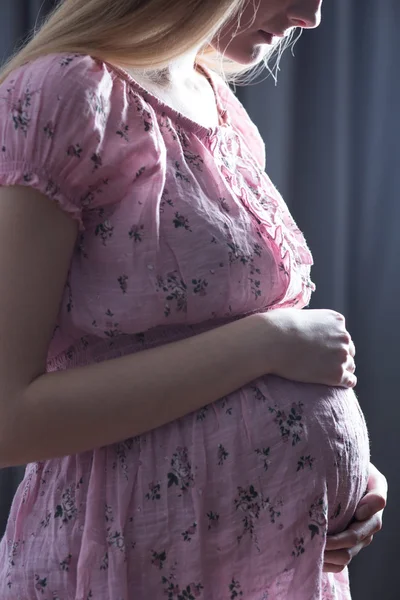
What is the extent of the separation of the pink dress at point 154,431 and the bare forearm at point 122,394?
0.10 feet

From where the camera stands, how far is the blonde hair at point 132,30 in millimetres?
853

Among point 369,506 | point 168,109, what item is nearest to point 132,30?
point 168,109

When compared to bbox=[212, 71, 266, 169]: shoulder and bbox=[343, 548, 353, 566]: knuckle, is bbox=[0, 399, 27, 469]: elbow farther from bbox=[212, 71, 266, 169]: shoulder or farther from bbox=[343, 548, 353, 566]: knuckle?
bbox=[212, 71, 266, 169]: shoulder

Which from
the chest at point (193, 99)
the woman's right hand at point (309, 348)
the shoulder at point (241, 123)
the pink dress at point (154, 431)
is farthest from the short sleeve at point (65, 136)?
the shoulder at point (241, 123)

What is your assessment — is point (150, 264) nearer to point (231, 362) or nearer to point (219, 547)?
point (231, 362)

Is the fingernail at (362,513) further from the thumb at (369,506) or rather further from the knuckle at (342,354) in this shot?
the knuckle at (342,354)

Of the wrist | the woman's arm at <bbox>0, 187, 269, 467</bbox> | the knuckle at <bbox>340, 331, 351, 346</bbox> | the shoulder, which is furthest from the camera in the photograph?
the shoulder

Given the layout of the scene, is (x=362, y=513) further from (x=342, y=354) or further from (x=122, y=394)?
(x=122, y=394)

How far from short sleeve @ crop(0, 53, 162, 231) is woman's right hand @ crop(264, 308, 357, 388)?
0.23m

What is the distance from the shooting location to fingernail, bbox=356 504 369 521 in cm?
94

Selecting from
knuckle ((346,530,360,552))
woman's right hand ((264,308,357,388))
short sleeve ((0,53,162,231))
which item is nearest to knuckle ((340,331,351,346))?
woman's right hand ((264,308,357,388))

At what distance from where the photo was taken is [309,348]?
2.98 ft

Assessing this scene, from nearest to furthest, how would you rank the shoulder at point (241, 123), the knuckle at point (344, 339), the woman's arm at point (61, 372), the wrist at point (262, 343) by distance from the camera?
the woman's arm at point (61, 372), the wrist at point (262, 343), the knuckle at point (344, 339), the shoulder at point (241, 123)

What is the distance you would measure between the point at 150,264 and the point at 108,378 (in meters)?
0.12
